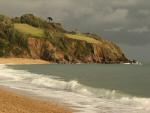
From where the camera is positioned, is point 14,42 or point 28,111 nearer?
point 28,111

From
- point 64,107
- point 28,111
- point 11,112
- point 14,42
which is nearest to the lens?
point 11,112

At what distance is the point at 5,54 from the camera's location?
7446 inches

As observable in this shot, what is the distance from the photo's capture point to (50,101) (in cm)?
3266

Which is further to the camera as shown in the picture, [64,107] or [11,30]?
[11,30]

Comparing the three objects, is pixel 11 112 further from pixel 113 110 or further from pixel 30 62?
pixel 30 62

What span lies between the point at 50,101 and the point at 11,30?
16765cm

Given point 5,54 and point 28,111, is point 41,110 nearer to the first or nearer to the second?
point 28,111

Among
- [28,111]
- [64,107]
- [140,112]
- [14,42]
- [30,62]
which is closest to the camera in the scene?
[28,111]

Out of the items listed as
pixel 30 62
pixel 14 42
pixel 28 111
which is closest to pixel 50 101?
pixel 28 111

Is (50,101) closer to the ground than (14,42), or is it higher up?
closer to the ground

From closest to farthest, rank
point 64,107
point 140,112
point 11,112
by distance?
point 11,112 < point 140,112 < point 64,107

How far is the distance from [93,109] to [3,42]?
16685 cm

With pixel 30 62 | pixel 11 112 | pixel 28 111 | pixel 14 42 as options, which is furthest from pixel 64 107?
pixel 14 42

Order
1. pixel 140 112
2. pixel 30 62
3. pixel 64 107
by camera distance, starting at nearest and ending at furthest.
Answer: pixel 140 112 → pixel 64 107 → pixel 30 62
